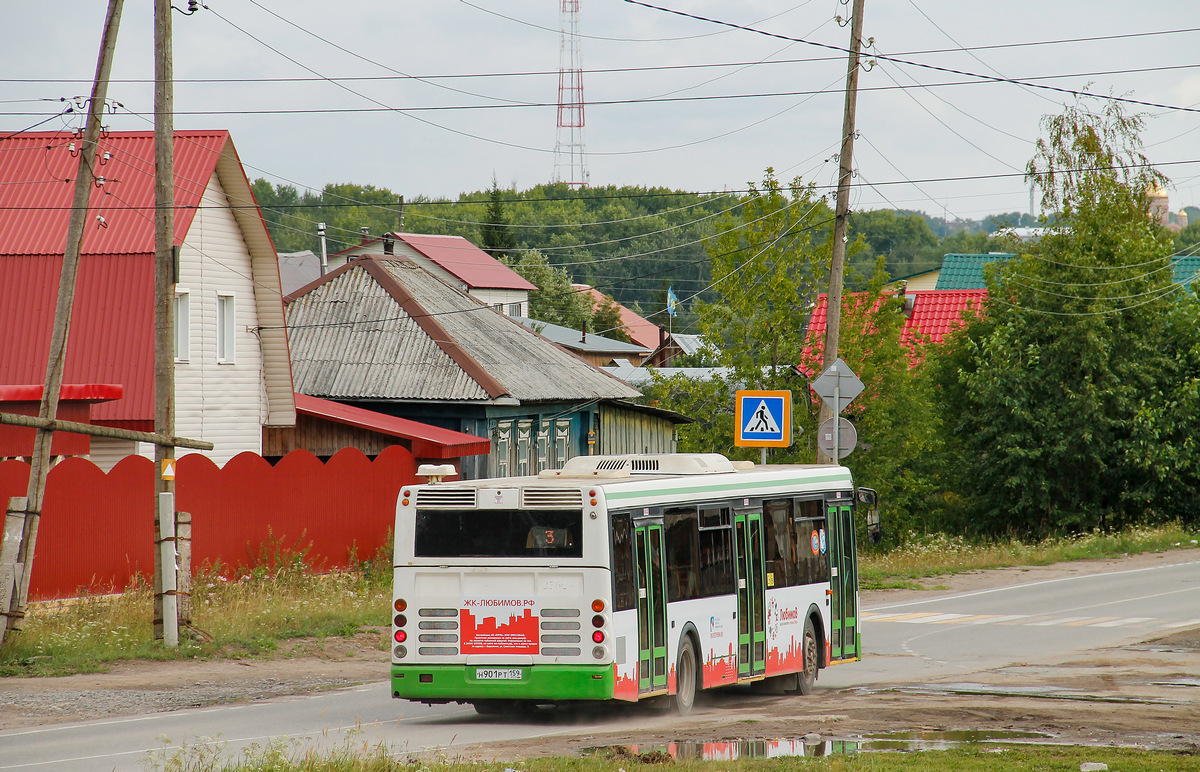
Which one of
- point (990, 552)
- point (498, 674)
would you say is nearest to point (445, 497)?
point (498, 674)

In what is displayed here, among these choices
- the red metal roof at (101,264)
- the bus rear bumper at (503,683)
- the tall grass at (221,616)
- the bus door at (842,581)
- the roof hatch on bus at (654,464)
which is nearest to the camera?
the bus rear bumper at (503,683)

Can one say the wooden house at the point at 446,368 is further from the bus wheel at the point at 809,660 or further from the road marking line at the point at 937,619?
the bus wheel at the point at 809,660

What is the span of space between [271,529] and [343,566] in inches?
78.8

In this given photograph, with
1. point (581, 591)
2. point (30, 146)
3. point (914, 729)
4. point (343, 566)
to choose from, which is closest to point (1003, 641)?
point (914, 729)

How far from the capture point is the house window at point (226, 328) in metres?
27.3

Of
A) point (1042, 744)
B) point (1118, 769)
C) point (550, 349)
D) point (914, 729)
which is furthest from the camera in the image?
point (550, 349)

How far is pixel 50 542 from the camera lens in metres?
18.3

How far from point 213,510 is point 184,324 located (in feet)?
20.8

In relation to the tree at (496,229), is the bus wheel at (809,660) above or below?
below

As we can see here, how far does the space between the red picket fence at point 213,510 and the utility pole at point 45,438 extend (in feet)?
6.23

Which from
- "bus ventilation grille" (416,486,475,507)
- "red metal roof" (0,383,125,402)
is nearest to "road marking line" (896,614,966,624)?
"bus ventilation grille" (416,486,475,507)

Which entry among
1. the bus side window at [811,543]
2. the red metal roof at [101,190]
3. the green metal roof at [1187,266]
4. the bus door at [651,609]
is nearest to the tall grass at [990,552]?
the bus side window at [811,543]

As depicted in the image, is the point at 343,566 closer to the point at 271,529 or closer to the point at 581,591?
the point at 271,529

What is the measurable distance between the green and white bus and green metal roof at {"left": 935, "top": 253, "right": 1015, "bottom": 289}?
52.0m
